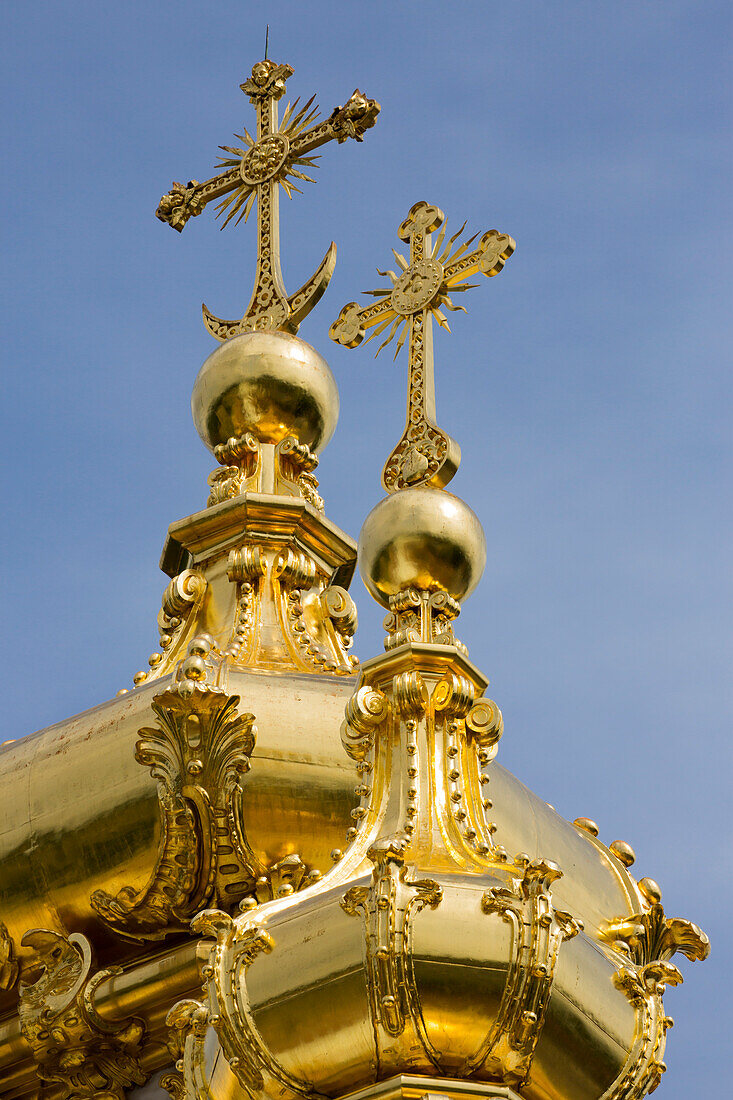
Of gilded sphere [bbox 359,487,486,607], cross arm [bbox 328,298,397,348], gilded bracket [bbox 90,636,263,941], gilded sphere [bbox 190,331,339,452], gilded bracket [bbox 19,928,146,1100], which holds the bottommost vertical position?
gilded bracket [bbox 19,928,146,1100]

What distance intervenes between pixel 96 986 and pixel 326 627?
254 cm

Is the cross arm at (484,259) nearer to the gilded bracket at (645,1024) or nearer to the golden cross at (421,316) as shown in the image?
the golden cross at (421,316)

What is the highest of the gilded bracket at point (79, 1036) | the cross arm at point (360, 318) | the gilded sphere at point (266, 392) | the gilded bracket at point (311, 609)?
the gilded sphere at point (266, 392)

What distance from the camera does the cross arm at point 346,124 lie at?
18188 mm

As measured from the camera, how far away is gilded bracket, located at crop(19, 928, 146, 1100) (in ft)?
53.7

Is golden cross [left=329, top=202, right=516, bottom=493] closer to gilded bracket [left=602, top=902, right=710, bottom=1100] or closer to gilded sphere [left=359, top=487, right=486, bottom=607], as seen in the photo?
gilded sphere [left=359, top=487, right=486, bottom=607]

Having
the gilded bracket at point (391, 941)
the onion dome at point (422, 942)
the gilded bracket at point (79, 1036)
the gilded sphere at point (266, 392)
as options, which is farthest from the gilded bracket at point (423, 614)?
the gilded sphere at point (266, 392)

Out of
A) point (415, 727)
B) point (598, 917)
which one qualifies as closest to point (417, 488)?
point (415, 727)

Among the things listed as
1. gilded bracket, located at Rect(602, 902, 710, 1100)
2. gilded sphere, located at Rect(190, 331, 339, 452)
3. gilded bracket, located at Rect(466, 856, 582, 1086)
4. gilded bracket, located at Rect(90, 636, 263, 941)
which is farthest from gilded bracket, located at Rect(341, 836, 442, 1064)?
gilded sphere, located at Rect(190, 331, 339, 452)

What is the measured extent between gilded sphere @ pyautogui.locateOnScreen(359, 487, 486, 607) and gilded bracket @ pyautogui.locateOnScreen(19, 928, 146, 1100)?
2723 mm

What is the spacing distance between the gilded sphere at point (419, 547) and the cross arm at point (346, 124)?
11.6ft

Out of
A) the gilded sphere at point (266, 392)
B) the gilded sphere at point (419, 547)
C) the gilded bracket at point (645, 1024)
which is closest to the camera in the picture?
the gilded bracket at point (645, 1024)

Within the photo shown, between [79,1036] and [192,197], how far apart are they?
18.1 feet

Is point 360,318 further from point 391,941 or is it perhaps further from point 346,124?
point 391,941
